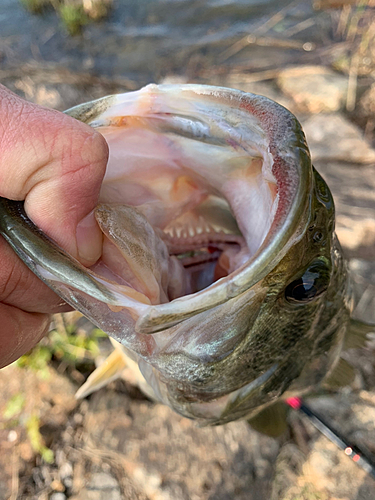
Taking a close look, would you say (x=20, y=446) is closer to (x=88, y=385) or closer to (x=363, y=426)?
(x=88, y=385)

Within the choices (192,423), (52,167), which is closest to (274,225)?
(52,167)

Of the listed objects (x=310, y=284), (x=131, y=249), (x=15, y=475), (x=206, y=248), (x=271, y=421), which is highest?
(x=131, y=249)

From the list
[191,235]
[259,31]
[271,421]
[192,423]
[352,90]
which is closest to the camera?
[191,235]

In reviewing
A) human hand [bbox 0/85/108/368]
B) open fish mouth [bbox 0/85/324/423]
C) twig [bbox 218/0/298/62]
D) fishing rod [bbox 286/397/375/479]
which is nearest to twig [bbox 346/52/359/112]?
twig [bbox 218/0/298/62]

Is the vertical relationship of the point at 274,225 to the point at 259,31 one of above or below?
above

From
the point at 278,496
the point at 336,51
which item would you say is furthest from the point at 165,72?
the point at 278,496

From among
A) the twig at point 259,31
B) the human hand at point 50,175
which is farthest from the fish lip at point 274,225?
the twig at point 259,31

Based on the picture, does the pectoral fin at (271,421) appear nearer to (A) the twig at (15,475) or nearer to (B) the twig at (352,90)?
(A) the twig at (15,475)

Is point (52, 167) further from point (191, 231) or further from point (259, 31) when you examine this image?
point (259, 31)
